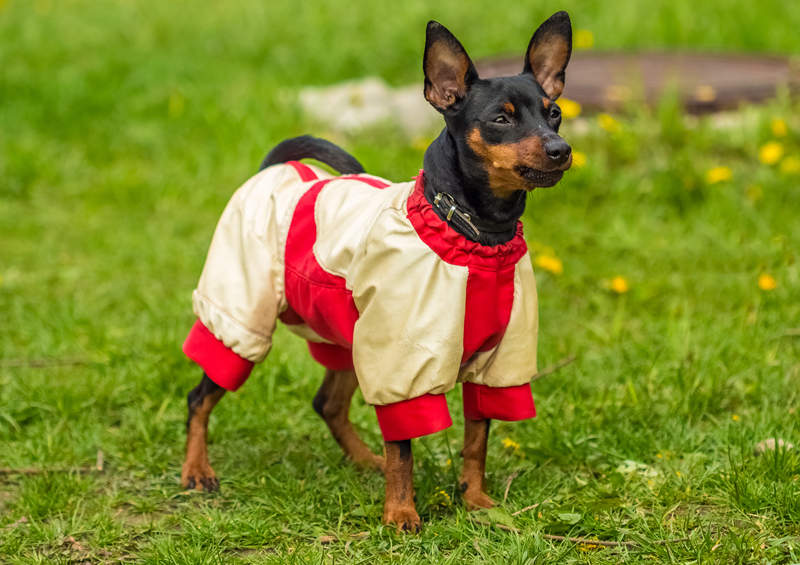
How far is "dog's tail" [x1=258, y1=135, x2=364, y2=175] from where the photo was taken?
11.8 ft

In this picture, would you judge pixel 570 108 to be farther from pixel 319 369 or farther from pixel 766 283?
pixel 319 369

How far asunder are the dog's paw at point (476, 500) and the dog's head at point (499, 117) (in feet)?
3.14

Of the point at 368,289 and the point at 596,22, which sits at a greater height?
the point at 596,22

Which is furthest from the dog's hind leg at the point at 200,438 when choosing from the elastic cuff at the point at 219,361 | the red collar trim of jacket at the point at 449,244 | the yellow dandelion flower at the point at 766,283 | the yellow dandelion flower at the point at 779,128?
the yellow dandelion flower at the point at 779,128

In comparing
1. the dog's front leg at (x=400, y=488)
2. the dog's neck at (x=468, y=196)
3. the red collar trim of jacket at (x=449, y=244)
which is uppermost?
the dog's neck at (x=468, y=196)

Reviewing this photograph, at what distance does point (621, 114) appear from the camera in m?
6.35

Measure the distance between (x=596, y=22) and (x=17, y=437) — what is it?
6.13m

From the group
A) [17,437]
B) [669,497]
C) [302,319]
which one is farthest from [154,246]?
[669,497]

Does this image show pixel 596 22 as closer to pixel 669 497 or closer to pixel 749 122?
pixel 749 122

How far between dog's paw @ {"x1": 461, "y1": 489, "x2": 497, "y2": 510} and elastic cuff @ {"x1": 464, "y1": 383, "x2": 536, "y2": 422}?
0.85ft

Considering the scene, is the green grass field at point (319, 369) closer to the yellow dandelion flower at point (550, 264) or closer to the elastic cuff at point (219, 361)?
the yellow dandelion flower at point (550, 264)

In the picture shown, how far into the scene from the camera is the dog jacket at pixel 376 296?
2.84 m

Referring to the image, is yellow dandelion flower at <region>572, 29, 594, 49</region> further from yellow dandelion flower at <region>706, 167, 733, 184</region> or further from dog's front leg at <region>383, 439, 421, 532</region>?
dog's front leg at <region>383, 439, 421, 532</region>

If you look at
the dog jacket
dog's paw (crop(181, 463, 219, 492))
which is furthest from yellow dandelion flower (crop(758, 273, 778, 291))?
dog's paw (crop(181, 463, 219, 492))
